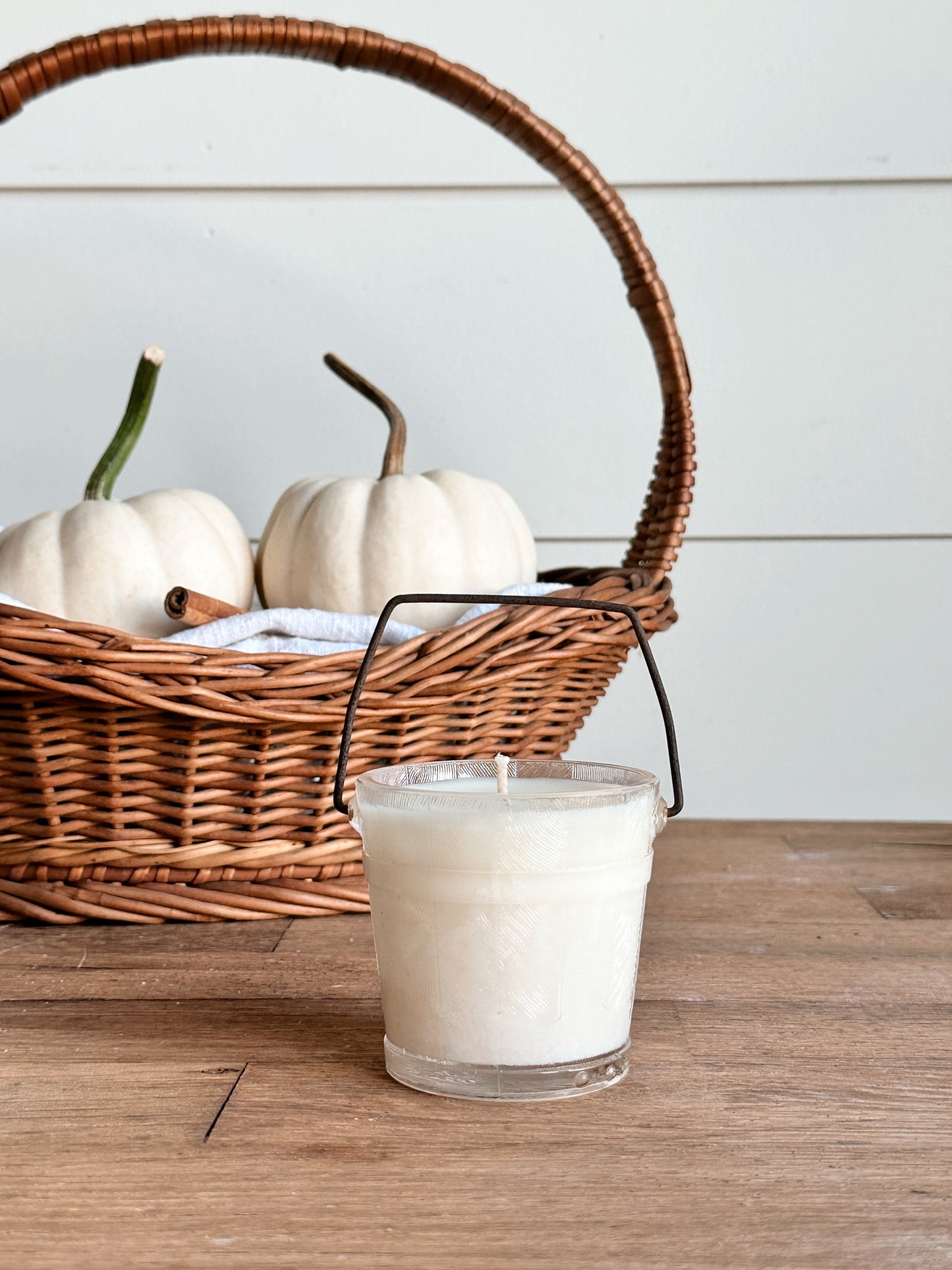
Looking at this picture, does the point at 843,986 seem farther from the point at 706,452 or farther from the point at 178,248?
the point at 178,248

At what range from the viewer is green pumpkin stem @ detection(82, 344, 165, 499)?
0.78 metres

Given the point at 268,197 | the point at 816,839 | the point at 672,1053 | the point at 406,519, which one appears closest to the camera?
the point at 672,1053

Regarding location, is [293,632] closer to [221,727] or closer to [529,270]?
[221,727]

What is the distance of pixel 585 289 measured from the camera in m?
1.05

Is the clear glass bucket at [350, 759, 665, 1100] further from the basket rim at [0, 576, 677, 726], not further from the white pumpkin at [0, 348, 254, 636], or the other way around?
the white pumpkin at [0, 348, 254, 636]

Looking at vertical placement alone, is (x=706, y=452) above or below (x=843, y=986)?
above

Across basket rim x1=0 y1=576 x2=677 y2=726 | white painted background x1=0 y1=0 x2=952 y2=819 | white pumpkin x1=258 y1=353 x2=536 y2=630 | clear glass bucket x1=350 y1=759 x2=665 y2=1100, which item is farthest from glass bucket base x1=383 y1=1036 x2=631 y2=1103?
white painted background x1=0 y1=0 x2=952 y2=819

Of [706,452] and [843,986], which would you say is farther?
[706,452]

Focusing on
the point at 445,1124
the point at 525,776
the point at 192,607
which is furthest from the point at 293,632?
the point at 445,1124

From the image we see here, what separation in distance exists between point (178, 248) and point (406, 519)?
48 centimetres

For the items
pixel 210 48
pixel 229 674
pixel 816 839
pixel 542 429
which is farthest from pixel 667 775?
pixel 210 48

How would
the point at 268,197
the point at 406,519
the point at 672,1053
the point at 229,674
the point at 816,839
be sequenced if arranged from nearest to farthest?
the point at 672,1053 → the point at 229,674 → the point at 406,519 → the point at 816,839 → the point at 268,197

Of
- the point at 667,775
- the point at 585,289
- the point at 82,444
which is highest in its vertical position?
the point at 585,289

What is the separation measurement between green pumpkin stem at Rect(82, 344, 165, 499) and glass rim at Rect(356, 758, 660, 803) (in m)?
0.42
